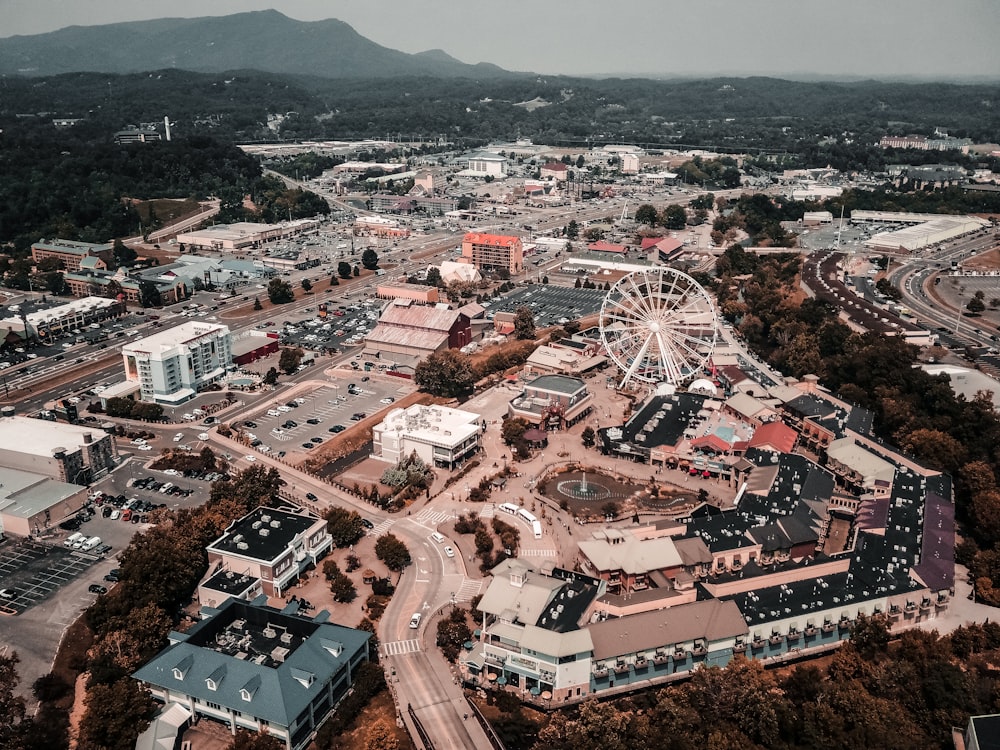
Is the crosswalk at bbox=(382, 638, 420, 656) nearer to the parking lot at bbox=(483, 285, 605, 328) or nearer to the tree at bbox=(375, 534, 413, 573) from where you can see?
the tree at bbox=(375, 534, 413, 573)

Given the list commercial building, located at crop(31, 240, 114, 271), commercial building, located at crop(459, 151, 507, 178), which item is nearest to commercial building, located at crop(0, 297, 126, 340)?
commercial building, located at crop(31, 240, 114, 271)

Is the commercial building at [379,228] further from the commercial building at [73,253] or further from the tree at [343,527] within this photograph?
the tree at [343,527]

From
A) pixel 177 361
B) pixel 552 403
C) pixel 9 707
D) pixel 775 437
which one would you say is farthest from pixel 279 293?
pixel 9 707

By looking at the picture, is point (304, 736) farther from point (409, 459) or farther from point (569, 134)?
point (569, 134)

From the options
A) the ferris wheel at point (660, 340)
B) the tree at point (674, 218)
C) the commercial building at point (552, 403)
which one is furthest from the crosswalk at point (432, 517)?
the tree at point (674, 218)

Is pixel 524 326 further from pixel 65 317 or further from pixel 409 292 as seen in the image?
pixel 65 317
